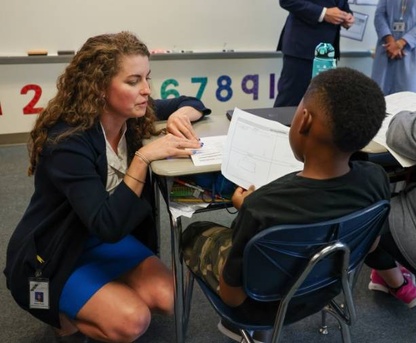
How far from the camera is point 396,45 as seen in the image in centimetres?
304

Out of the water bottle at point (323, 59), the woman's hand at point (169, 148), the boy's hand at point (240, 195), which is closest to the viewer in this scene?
the boy's hand at point (240, 195)

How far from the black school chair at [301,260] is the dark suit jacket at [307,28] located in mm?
1722

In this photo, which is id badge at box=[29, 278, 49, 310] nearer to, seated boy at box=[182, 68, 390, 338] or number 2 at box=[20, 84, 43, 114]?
seated boy at box=[182, 68, 390, 338]

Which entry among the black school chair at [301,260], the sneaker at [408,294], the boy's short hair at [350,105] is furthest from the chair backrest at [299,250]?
the sneaker at [408,294]

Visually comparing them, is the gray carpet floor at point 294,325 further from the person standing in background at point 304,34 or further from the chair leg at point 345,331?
the person standing in background at point 304,34

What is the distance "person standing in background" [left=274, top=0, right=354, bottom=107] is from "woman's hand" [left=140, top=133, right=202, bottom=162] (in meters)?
1.47

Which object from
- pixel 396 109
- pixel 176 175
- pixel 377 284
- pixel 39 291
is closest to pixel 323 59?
pixel 396 109

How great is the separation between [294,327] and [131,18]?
2.40m

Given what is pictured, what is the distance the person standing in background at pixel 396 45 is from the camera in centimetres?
302

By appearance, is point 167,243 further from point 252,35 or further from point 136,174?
point 252,35

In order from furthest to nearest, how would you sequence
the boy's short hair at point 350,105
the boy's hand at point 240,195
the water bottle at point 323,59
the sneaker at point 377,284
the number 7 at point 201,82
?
the number 7 at point 201,82
the water bottle at point 323,59
the sneaker at point 377,284
the boy's hand at point 240,195
the boy's short hair at point 350,105

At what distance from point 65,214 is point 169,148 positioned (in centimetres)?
35

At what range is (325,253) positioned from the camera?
0.83 metres

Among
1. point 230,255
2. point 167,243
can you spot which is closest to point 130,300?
point 230,255
